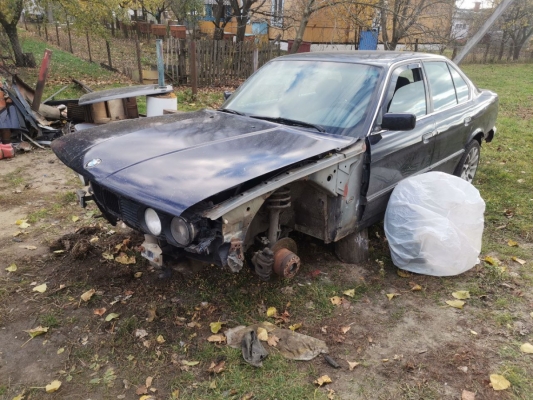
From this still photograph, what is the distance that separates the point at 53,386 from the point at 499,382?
2683 mm

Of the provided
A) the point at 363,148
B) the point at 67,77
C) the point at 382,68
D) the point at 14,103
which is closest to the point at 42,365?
the point at 363,148

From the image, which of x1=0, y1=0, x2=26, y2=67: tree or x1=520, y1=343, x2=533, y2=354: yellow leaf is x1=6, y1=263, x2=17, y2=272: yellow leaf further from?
x1=0, y1=0, x2=26, y2=67: tree

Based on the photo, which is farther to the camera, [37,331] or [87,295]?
[87,295]

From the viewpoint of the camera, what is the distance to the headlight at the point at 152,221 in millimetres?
2590

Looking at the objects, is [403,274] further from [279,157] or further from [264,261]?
[279,157]

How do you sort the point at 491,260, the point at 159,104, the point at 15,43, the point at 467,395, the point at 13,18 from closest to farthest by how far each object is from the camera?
the point at 467,395, the point at 491,260, the point at 159,104, the point at 13,18, the point at 15,43

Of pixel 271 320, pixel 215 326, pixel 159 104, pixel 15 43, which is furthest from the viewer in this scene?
pixel 15 43

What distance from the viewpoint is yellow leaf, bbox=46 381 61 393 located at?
8.11 feet

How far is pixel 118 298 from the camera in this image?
332cm

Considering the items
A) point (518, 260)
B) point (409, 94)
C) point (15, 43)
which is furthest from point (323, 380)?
point (15, 43)

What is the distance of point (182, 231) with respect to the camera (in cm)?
249

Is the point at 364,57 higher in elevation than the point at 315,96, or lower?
higher

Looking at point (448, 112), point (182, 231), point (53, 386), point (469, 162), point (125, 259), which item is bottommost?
point (53, 386)

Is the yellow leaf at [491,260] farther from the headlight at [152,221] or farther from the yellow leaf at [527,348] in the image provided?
the headlight at [152,221]
